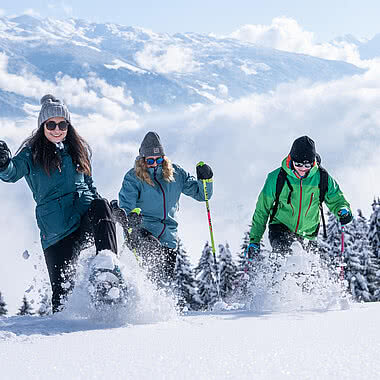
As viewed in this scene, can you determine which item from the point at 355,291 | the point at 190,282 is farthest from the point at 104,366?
the point at 190,282

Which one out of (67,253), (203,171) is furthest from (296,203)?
(67,253)

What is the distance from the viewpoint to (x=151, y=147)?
6.46 m

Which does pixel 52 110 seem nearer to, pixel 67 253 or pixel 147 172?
pixel 67 253

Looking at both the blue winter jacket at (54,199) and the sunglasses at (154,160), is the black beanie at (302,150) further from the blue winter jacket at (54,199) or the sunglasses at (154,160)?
the blue winter jacket at (54,199)

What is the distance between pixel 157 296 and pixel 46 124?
6.71 ft

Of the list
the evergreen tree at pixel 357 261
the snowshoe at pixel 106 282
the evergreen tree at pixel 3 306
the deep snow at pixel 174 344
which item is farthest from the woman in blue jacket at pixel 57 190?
the evergreen tree at pixel 3 306

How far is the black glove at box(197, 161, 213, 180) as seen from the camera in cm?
664

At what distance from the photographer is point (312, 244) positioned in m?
6.50

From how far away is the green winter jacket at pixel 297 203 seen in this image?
616cm

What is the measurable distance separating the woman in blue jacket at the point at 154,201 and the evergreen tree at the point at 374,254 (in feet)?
71.0

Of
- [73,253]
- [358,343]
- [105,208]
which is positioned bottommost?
[358,343]

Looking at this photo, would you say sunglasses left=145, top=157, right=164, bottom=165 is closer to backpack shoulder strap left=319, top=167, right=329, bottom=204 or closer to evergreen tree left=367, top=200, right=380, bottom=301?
backpack shoulder strap left=319, top=167, right=329, bottom=204

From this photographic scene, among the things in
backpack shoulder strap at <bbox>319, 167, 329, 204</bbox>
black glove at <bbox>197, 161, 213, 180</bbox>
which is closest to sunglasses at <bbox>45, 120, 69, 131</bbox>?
black glove at <bbox>197, 161, 213, 180</bbox>

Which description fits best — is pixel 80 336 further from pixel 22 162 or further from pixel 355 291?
pixel 355 291
